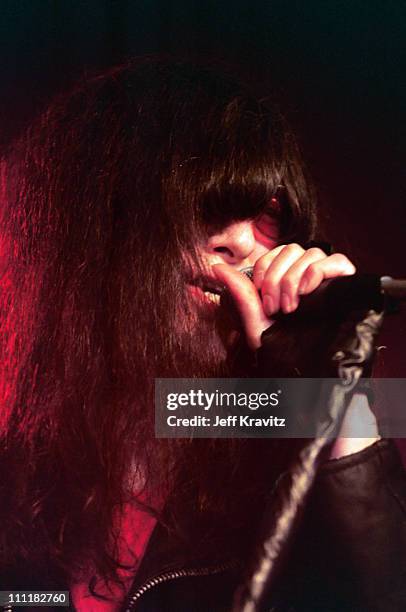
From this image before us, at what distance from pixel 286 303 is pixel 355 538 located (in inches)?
12.8

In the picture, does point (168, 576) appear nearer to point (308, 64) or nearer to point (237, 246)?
point (237, 246)

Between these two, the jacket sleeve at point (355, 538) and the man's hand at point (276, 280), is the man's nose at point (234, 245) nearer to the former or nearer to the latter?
the man's hand at point (276, 280)

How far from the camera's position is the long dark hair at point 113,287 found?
1.05 meters

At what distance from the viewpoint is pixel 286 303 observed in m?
0.95

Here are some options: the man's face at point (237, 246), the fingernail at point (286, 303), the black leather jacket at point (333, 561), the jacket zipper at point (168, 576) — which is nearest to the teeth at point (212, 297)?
the man's face at point (237, 246)

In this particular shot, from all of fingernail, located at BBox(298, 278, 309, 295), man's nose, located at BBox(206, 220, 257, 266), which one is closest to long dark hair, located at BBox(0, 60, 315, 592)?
man's nose, located at BBox(206, 220, 257, 266)

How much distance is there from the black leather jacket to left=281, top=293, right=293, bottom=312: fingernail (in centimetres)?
21

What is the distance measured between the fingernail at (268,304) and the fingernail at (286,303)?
0.06 feet

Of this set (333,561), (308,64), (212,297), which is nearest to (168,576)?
(333,561)

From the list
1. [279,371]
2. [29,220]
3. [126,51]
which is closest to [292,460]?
[279,371]

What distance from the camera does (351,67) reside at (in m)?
1.09

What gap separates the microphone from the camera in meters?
0.89

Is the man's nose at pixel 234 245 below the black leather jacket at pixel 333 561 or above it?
above

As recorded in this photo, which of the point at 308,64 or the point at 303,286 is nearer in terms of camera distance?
the point at 303,286
